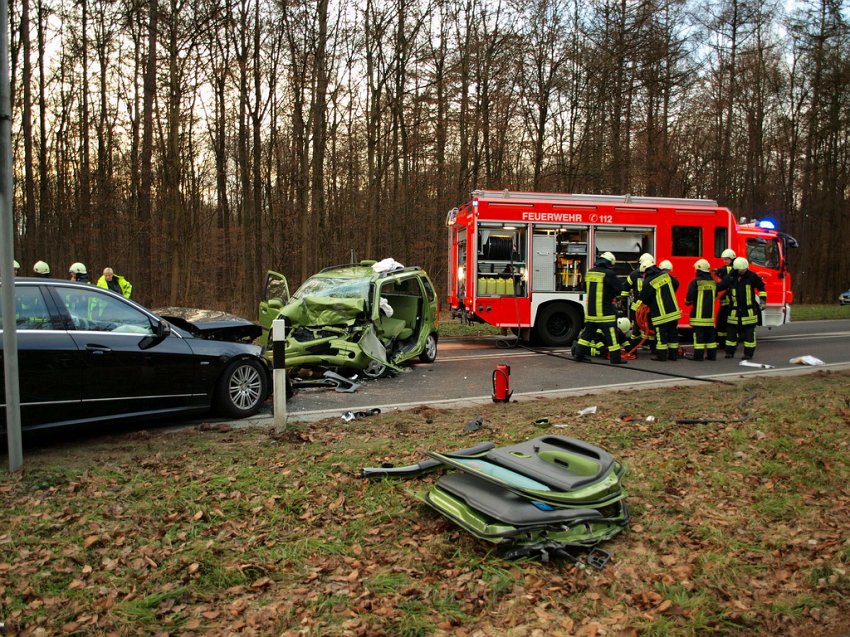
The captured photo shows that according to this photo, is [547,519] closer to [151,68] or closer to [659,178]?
[151,68]

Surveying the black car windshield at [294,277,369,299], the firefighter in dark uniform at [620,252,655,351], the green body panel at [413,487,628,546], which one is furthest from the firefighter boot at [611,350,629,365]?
the green body panel at [413,487,628,546]

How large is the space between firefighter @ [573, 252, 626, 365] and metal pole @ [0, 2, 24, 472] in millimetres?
9114

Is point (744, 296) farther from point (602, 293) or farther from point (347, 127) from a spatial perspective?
point (347, 127)

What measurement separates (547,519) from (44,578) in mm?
2608

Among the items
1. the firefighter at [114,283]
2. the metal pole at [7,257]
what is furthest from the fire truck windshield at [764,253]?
the metal pole at [7,257]

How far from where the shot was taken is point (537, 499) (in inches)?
142

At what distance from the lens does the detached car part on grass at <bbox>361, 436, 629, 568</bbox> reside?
3.52m

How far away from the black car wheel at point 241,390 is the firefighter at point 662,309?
25.7 ft

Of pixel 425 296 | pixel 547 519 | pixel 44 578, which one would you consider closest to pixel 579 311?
pixel 425 296

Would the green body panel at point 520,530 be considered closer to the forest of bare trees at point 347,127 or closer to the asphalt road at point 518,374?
the asphalt road at point 518,374

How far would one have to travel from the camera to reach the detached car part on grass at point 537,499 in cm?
352

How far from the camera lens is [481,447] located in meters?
4.60

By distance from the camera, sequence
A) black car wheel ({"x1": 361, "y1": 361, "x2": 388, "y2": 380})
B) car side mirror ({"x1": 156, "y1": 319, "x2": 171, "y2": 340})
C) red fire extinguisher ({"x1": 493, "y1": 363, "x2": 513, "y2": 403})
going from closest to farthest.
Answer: car side mirror ({"x1": 156, "y1": 319, "x2": 171, "y2": 340}) < red fire extinguisher ({"x1": 493, "y1": 363, "x2": 513, "y2": 403}) < black car wheel ({"x1": 361, "y1": 361, "x2": 388, "y2": 380})

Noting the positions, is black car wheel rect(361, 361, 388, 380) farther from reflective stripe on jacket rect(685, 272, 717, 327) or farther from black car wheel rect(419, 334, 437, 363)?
reflective stripe on jacket rect(685, 272, 717, 327)
